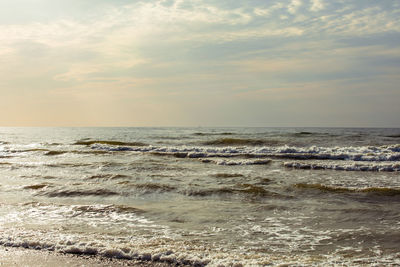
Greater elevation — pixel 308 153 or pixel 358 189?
pixel 308 153

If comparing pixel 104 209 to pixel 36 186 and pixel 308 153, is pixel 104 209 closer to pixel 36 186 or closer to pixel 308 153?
pixel 36 186

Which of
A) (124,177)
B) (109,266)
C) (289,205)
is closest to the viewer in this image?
(109,266)

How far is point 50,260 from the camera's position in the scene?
5.55m

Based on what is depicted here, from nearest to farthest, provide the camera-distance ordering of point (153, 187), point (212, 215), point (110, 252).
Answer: point (110, 252) → point (212, 215) → point (153, 187)

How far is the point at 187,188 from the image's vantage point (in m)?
11.7

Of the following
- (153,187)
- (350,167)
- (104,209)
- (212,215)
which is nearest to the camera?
(212,215)

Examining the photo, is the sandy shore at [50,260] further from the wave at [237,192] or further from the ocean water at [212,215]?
the wave at [237,192]

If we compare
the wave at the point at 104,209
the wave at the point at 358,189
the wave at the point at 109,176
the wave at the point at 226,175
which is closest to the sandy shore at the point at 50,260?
the wave at the point at 104,209

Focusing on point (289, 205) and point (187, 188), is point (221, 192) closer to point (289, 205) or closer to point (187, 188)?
point (187, 188)

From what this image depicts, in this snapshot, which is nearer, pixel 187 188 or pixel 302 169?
pixel 187 188

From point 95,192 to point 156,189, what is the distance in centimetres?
214

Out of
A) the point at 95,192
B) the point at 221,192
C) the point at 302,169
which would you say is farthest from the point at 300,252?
the point at 302,169

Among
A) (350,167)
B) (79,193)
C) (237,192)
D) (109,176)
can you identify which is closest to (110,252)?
(237,192)

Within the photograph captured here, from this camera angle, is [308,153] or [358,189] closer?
[358,189]
